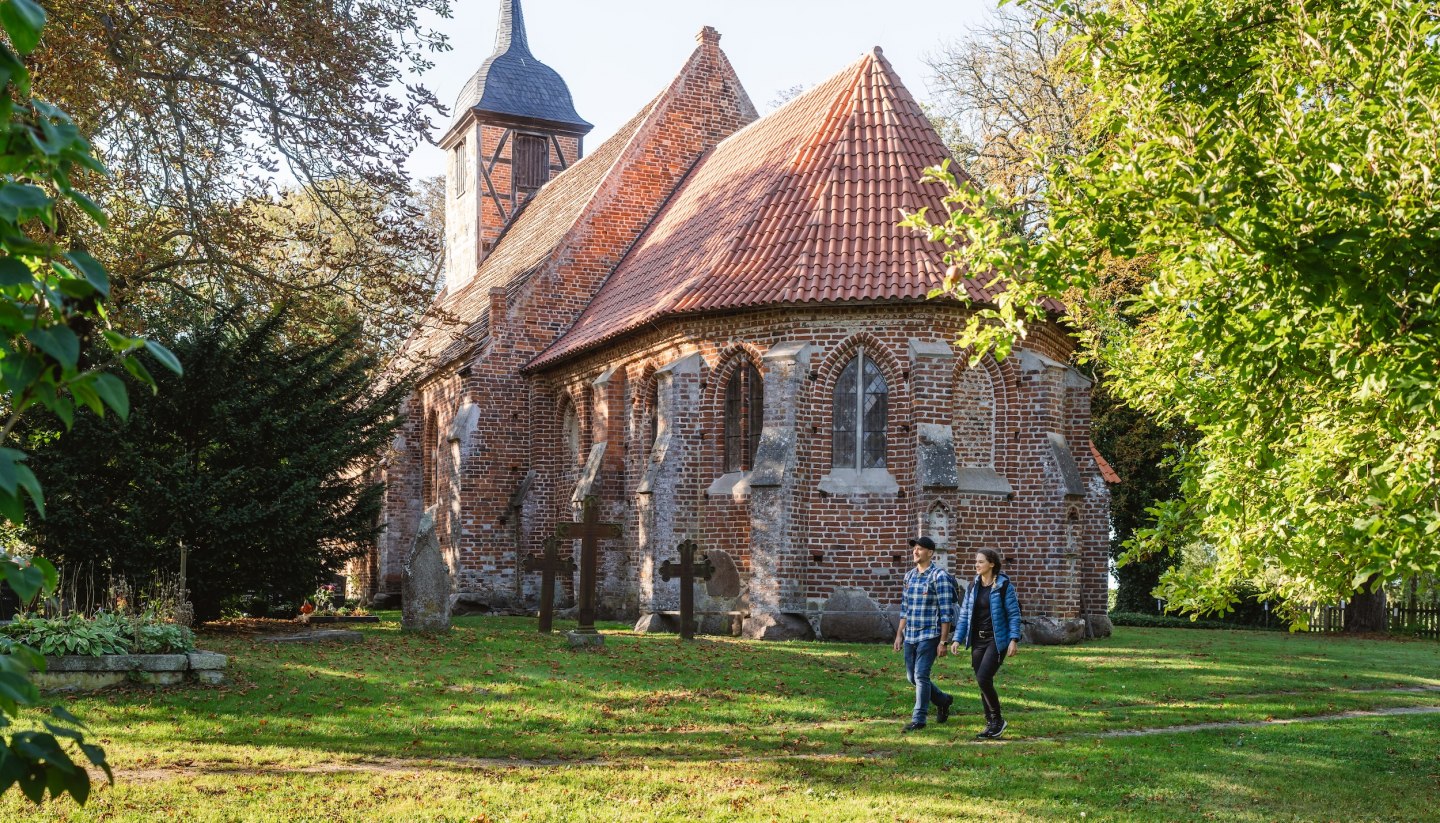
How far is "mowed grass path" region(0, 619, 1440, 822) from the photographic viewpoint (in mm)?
7613

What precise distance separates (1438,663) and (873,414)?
903 centimetres

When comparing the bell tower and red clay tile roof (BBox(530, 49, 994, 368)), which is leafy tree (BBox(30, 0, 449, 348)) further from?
the bell tower

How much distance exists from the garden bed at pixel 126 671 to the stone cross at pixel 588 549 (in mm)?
5178

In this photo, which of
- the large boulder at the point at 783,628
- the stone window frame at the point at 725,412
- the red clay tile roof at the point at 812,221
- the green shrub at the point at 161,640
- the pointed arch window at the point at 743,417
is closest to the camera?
the green shrub at the point at 161,640

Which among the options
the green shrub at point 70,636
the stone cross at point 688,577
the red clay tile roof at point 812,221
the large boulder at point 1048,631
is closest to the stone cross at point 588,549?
the stone cross at point 688,577

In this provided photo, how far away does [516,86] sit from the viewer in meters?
34.1

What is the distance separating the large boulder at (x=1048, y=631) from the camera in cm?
1817

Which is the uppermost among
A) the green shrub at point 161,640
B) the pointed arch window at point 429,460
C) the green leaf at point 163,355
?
the pointed arch window at point 429,460

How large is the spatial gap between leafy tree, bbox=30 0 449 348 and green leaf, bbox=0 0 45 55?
12.0 metres

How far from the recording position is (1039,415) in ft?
61.6

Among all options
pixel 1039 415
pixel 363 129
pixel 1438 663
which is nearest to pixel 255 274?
pixel 363 129

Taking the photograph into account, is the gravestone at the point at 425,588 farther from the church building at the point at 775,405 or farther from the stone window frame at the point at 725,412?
the stone window frame at the point at 725,412

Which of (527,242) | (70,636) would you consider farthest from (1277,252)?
(527,242)

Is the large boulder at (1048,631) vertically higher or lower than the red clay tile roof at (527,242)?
lower
